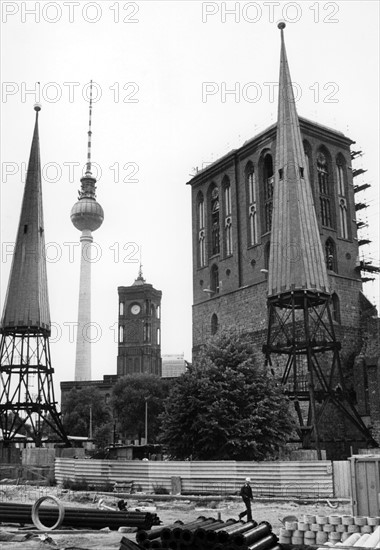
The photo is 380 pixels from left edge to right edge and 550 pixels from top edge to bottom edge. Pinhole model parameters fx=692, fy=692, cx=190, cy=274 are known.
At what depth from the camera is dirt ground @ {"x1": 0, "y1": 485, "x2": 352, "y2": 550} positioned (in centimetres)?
1484

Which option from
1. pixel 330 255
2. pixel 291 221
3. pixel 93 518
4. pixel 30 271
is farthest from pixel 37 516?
pixel 330 255

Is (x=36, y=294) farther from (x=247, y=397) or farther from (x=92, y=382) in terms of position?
(x=92, y=382)

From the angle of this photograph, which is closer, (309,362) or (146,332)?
(309,362)

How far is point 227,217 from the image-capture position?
55.2 m

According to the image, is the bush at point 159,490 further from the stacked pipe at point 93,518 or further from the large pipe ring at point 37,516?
the large pipe ring at point 37,516

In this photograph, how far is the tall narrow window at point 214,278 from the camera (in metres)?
55.8

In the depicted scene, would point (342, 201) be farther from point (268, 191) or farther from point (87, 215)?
point (87, 215)

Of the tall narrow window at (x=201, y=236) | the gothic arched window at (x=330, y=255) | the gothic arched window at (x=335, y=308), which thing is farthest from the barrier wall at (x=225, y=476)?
the tall narrow window at (x=201, y=236)

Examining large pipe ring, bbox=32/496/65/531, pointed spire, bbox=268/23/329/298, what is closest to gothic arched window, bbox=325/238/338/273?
pointed spire, bbox=268/23/329/298

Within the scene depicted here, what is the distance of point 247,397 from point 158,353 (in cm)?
9423

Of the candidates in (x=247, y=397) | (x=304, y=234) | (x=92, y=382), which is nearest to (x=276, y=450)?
(x=247, y=397)

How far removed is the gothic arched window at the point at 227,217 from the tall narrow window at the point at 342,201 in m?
8.60

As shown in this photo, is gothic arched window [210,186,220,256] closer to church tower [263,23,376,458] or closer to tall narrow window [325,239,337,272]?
tall narrow window [325,239,337,272]

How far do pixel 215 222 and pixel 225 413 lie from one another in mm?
28328
